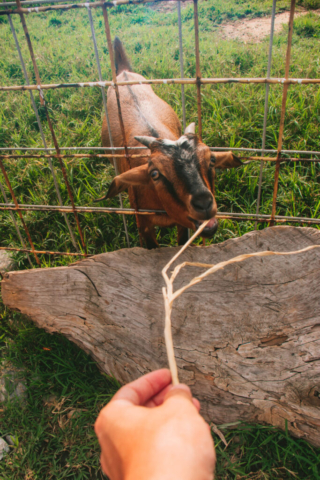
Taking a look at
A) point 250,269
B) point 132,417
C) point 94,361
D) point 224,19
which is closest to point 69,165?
point 94,361

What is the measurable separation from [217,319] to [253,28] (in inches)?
259

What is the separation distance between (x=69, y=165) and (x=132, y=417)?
3871 millimetres

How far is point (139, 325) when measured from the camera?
250cm

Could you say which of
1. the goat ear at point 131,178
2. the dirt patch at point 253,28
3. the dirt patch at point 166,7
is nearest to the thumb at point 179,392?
the goat ear at point 131,178

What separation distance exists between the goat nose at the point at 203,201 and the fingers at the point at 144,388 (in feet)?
4.16

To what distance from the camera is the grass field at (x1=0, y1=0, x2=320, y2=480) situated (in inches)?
92.5

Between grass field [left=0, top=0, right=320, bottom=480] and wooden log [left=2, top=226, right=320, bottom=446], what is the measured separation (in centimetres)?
23

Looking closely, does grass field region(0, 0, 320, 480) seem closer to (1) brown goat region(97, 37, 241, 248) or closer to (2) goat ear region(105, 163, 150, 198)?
(1) brown goat region(97, 37, 241, 248)

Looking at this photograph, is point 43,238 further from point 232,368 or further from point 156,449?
point 156,449

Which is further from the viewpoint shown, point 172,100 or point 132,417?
point 172,100

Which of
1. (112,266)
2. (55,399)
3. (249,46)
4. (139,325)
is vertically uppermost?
(249,46)

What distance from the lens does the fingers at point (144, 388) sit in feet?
3.75

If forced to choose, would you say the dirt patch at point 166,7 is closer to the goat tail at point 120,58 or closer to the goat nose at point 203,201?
the goat tail at point 120,58

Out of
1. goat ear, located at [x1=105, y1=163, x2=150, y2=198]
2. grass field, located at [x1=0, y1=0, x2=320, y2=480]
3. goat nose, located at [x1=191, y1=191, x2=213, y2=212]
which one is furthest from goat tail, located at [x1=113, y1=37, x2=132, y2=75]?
goat nose, located at [x1=191, y1=191, x2=213, y2=212]
